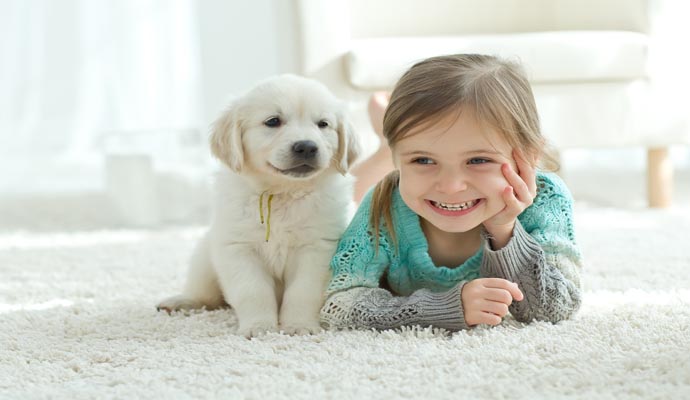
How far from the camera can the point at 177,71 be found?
4.57 meters

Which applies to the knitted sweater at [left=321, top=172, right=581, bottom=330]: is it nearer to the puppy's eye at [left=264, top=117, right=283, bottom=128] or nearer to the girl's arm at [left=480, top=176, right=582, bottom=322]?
the girl's arm at [left=480, top=176, right=582, bottom=322]

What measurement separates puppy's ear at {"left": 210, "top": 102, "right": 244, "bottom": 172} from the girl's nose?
0.41 metres

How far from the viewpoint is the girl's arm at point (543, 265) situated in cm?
145

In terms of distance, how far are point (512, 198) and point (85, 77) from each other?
3.58m

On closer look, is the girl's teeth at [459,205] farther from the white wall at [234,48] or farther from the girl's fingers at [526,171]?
the white wall at [234,48]

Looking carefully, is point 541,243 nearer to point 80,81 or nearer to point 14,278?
point 14,278

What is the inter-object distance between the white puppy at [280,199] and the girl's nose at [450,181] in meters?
0.28

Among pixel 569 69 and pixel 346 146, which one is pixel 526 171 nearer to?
pixel 346 146

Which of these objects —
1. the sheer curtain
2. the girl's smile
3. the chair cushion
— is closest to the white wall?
the chair cushion

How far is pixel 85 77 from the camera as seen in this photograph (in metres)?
4.53

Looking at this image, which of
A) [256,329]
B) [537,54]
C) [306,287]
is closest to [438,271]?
[306,287]

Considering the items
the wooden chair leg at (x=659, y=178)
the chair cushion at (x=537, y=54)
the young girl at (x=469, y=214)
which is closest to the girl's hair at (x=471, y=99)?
the young girl at (x=469, y=214)

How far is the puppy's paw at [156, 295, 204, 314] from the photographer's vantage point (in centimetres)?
172

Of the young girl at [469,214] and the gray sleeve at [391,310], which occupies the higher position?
the young girl at [469,214]
